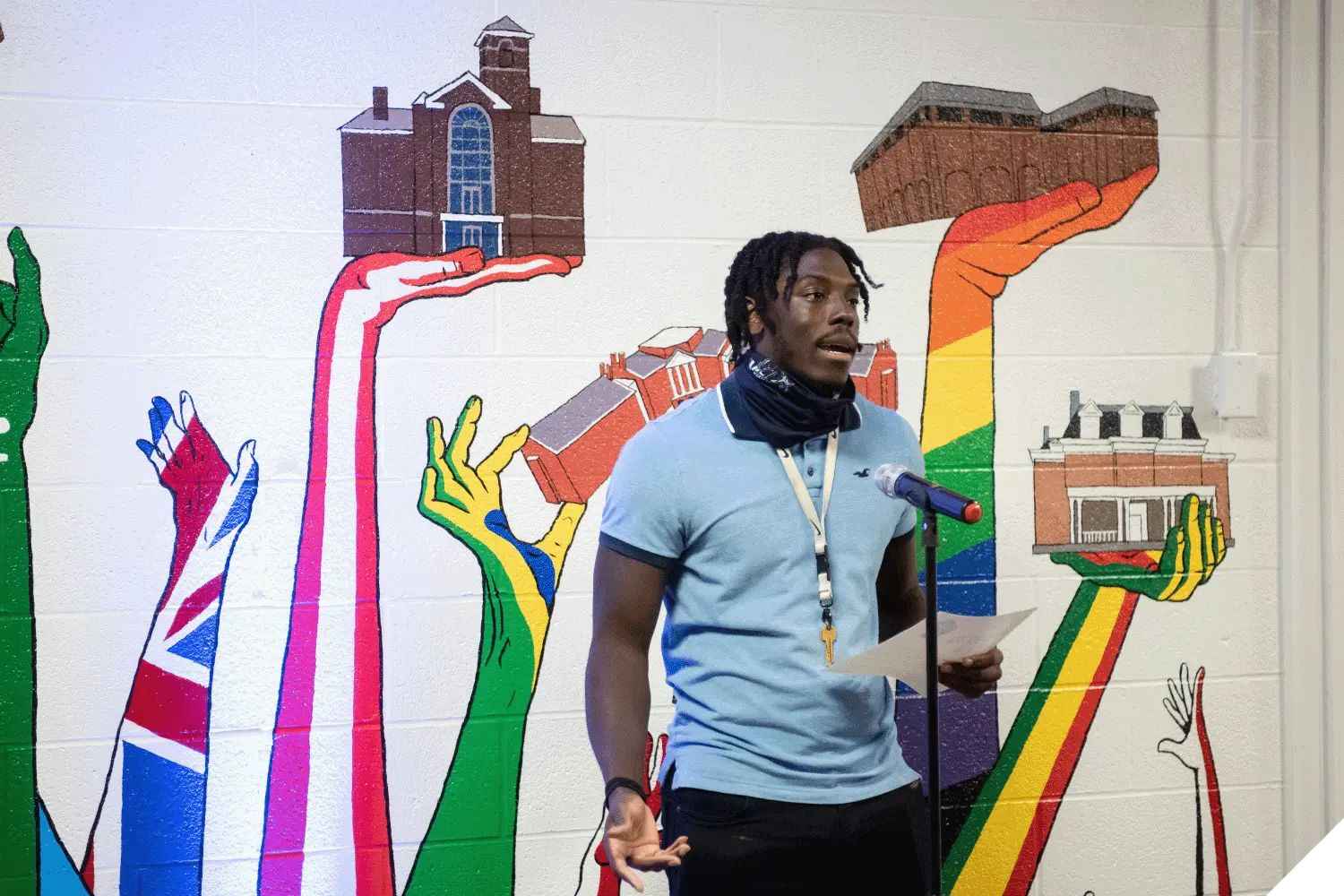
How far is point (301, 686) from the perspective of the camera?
210cm

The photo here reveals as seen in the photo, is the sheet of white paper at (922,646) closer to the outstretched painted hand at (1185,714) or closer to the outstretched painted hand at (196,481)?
the outstretched painted hand at (1185,714)

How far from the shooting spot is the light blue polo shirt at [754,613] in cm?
149

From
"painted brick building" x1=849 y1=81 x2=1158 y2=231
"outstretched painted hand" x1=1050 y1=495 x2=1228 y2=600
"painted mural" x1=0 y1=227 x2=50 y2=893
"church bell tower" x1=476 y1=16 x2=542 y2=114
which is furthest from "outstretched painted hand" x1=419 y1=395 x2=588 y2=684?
"outstretched painted hand" x1=1050 y1=495 x2=1228 y2=600

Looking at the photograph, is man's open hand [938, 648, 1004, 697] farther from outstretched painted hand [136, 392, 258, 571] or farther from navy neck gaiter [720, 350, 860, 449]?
outstretched painted hand [136, 392, 258, 571]

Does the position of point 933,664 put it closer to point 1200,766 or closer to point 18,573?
point 1200,766

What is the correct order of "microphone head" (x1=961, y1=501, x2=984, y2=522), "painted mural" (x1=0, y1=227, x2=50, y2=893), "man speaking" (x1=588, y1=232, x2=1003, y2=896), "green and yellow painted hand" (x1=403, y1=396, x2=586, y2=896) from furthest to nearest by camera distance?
1. "green and yellow painted hand" (x1=403, y1=396, x2=586, y2=896)
2. "painted mural" (x1=0, y1=227, x2=50, y2=893)
3. "man speaking" (x1=588, y1=232, x2=1003, y2=896)
4. "microphone head" (x1=961, y1=501, x2=984, y2=522)

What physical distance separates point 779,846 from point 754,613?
0.97 ft

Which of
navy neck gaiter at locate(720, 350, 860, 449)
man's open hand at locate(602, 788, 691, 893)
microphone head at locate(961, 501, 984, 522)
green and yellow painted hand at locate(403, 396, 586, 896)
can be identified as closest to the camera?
microphone head at locate(961, 501, 984, 522)

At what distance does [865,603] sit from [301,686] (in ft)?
3.66

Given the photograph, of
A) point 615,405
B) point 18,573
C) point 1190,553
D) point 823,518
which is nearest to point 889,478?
point 823,518

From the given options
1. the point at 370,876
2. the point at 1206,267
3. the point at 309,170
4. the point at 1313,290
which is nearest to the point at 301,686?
the point at 370,876

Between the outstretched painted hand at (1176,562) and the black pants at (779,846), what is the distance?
3.51 ft

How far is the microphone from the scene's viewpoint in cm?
120

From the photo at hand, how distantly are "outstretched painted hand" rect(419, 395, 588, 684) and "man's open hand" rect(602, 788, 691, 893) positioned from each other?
2.58ft
